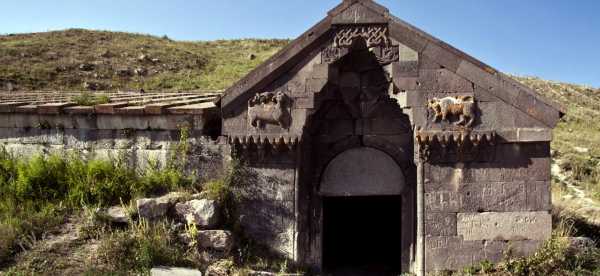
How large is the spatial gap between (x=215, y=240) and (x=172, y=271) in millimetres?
769

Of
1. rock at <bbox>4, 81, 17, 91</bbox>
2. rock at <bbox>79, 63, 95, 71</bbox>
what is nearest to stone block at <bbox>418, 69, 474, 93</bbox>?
rock at <bbox>4, 81, 17, 91</bbox>

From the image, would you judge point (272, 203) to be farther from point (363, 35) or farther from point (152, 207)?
point (363, 35)

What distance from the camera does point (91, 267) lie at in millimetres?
6000

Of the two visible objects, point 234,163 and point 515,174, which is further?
point 234,163

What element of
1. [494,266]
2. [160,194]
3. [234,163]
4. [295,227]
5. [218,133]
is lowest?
[494,266]

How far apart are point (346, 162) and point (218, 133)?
2.32 metres

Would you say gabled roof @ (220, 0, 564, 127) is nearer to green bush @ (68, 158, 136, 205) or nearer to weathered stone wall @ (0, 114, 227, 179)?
weathered stone wall @ (0, 114, 227, 179)

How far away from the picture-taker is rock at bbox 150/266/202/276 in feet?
20.0

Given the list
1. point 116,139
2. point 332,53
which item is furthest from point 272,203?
point 116,139

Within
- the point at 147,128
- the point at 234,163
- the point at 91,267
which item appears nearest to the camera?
the point at 91,267

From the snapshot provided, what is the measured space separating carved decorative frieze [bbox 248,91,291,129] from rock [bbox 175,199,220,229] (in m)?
1.43

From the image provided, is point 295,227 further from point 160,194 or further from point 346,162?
point 160,194

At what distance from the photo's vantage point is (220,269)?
253 inches

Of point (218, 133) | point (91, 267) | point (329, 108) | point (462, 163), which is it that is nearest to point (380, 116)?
point (329, 108)
